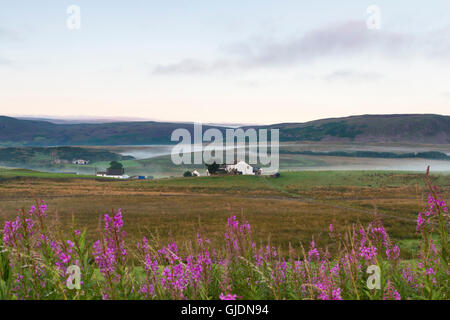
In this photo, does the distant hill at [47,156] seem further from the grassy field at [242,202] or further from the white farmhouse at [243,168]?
the grassy field at [242,202]

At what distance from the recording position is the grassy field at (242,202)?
22766 mm

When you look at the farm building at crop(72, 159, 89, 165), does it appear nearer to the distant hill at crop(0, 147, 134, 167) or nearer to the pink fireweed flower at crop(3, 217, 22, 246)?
the distant hill at crop(0, 147, 134, 167)

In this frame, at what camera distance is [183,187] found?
71062 mm

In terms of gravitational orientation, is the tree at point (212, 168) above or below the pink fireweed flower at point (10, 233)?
below

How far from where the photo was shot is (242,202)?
140ft

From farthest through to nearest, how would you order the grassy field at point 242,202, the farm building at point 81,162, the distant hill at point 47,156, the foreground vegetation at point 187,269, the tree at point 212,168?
the distant hill at point 47,156 < the farm building at point 81,162 < the tree at point 212,168 < the grassy field at point 242,202 < the foreground vegetation at point 187,269

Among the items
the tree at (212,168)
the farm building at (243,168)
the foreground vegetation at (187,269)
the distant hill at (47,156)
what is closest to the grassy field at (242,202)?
the foreground vegetation at (187,269)

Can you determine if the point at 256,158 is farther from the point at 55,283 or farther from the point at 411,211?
the point at 55,283

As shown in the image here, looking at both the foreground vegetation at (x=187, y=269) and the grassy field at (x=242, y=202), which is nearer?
the foreground vegetation at (x=187, y=269)

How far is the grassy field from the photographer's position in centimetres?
2277

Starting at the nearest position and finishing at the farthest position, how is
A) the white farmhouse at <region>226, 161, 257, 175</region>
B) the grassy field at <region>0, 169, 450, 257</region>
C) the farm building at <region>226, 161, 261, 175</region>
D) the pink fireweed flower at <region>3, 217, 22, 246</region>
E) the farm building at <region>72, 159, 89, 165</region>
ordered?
the pink fireweed flower at <region>3, 217, 22, 246</region> → the grassy field at <region>0, 169, 450, 257</region> → the farm building at <region>226, 161, 261, 175</region> → the white farmhouse at <region>226, 161, 257, 175</region> → the farm building at <region>72, 159, 89, 165</region>

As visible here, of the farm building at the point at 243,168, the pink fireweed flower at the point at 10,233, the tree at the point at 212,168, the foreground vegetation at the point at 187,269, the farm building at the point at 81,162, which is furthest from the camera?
the farm building at the point at 81,162

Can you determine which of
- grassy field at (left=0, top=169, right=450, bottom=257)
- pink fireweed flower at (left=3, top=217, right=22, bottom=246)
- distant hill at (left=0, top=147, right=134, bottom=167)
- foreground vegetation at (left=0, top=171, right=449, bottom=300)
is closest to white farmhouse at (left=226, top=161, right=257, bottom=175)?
grassy field at (left=0, top=169, right=450, bottom=257)
